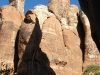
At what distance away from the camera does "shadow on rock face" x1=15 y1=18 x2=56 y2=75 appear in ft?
98.0

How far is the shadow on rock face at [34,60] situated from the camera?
2986 cm

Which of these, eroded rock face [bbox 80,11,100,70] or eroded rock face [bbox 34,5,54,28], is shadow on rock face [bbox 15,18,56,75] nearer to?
eroded rock face [bbox 34,5,54,28]

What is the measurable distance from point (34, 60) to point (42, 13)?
736cm

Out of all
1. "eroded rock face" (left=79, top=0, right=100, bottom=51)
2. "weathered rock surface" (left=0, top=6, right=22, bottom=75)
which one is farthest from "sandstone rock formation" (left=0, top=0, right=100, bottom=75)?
"eroded rock face" (left=79, top=0, right=100, bottom=51)

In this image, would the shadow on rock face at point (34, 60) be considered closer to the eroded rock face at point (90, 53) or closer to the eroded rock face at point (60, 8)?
the eroded rock face at point (90, 53)

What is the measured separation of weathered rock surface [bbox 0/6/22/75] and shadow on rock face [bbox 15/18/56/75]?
1477mm

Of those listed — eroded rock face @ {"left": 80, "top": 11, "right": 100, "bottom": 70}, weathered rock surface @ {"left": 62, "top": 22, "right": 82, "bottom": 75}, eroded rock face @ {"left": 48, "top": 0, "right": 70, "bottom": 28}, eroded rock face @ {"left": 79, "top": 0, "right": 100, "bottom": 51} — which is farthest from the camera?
eroded rock face @ {"left": 48, "top": 0, "right": 70, "bottom": 28}

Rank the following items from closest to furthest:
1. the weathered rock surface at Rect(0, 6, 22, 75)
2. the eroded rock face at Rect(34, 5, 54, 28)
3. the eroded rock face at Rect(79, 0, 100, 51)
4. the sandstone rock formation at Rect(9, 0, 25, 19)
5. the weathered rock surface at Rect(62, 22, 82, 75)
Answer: the eroded rock face at Rect(79, 0, 100, 51), the weathered rock surface at Rect(0, 6, 22, 75), the weathered rock surface at Rect(62, 22, 82, 75), the eroded rock face at Rect(34, 5, 54, 28), the sandstone rock formation at Rect(9, 0, 25, 19)

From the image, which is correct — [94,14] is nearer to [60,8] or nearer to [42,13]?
[42,13]

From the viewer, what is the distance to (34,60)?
3077cm

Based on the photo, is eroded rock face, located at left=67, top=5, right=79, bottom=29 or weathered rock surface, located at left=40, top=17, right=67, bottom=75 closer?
weathered rock surface, located at left=40, top=17, right=67, bottom=75

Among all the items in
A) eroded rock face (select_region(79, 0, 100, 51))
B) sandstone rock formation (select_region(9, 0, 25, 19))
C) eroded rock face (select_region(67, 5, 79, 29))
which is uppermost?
sandstone rock formation (select_region(9, 0, 25, 19))

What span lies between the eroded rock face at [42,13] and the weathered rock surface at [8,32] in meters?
2.04

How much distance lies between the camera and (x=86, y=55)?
35500 mm
